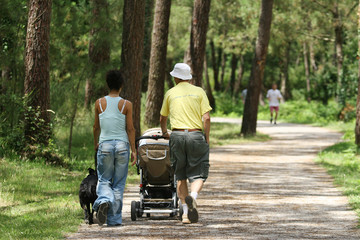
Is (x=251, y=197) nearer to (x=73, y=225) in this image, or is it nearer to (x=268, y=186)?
(x=268, y=186)

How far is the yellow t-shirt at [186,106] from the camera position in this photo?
812 cm

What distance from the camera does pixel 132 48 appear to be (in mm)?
15680

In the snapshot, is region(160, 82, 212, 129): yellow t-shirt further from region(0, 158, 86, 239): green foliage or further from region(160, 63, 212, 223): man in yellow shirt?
region(0, 158, 86, 239): green foliage

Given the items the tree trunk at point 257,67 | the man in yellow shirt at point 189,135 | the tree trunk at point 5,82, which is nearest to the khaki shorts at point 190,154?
the man in yellow shirt at point 189,135

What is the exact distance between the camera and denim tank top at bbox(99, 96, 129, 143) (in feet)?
25.7

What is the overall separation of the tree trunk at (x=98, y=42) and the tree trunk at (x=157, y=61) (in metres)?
4.76

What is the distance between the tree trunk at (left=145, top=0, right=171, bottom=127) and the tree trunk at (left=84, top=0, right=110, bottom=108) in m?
4.76

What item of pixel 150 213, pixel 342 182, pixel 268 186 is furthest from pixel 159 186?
pixel 342 182

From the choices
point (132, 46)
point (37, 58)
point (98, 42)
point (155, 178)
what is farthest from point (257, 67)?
point (155, 178)

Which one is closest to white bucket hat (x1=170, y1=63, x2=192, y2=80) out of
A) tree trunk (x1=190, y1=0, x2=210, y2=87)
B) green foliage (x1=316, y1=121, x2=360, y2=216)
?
green foliage (x1=316, y1=121, x2=360, y2=216)

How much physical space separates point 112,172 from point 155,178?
2.58 feet

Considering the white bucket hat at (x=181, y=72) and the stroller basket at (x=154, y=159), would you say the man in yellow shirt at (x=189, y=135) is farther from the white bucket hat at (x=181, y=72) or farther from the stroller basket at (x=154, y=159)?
the stroller basket at (x=154, y=159)

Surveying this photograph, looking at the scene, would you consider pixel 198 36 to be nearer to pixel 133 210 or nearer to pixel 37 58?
pixel 37 58

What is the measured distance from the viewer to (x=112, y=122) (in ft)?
25.7
